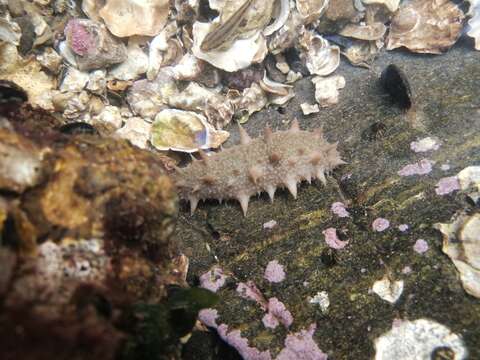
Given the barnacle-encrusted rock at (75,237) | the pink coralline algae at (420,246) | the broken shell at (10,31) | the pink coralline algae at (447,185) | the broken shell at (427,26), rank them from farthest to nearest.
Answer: the broken shell at (427,26) < the broken shell at (10,31) < the pink coralline algae at (447,185) < the pink coralline algae at (420,246) < the barnacle-encrusted rock at (75,237)

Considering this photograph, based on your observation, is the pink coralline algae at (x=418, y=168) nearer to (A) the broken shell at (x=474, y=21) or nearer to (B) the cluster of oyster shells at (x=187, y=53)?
(B) the cluster of oyster shells at (x=187, y=53)

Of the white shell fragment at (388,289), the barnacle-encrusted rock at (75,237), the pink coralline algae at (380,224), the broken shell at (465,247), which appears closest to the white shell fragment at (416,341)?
the white shell fragment at (388,289)

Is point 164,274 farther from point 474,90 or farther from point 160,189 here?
point 474,90

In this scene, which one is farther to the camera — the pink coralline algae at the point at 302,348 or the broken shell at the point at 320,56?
the broken shell at the point at 320,56

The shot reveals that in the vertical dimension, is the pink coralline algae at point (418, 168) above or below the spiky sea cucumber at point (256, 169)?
above

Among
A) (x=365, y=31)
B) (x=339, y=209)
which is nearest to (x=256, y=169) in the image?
(x=339, y=209)

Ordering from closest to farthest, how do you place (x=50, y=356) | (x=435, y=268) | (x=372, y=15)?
(x=50, y=356) → (x=435, y=268) → (x=372, y=15)

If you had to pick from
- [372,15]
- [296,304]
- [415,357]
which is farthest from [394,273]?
[372,15]
